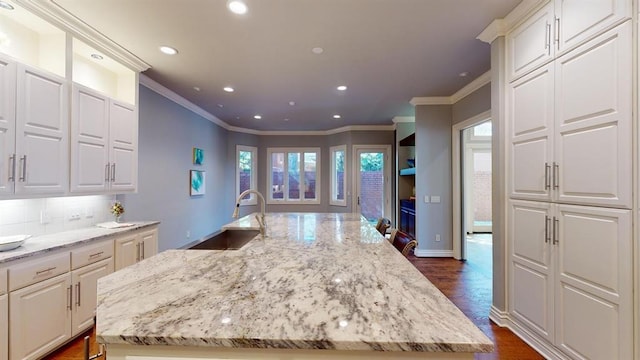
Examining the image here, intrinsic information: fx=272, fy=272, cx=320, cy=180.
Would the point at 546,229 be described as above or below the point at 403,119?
below

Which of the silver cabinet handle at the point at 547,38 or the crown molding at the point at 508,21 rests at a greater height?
the crown molding at the point at 508,21

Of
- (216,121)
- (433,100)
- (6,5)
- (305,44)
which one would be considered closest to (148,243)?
(6,5)

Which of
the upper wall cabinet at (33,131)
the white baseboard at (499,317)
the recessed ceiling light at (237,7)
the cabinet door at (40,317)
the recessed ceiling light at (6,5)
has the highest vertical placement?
the recessed ceiling light at (237,7)

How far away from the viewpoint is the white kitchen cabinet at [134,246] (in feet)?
8.60

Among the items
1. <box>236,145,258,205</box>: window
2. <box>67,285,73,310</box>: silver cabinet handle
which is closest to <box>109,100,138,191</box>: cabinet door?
<box>67,285,73,310</box>: silver cabinet handle

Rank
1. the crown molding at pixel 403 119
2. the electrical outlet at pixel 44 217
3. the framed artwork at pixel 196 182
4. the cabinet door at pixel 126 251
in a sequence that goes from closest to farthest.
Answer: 1. the electrical outlet at pixel 44 217
2. the cabinet door at pixel 126 251
3. the framed artwork at pixel 196 182
4. the crown molding at pixel 403 119

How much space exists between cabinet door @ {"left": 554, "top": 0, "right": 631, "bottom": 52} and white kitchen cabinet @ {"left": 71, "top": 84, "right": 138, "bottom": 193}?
12.8 ft

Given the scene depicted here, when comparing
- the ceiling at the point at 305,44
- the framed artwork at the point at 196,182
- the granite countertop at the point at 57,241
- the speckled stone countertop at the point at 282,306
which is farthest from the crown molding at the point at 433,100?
the granite countertop at the point at 57,241

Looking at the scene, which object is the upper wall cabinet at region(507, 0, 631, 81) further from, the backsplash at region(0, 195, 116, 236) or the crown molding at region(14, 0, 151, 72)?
the backsplash at region(0, 195, 116, 236)

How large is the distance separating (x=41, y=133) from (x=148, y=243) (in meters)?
1.43

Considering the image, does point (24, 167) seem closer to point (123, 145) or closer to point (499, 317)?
point (123, 145)

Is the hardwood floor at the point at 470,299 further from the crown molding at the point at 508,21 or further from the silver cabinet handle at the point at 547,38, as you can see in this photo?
the crown molding at the point at 508,21

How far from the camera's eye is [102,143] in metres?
2.77

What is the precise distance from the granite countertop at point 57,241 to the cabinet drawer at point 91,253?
0.06m
